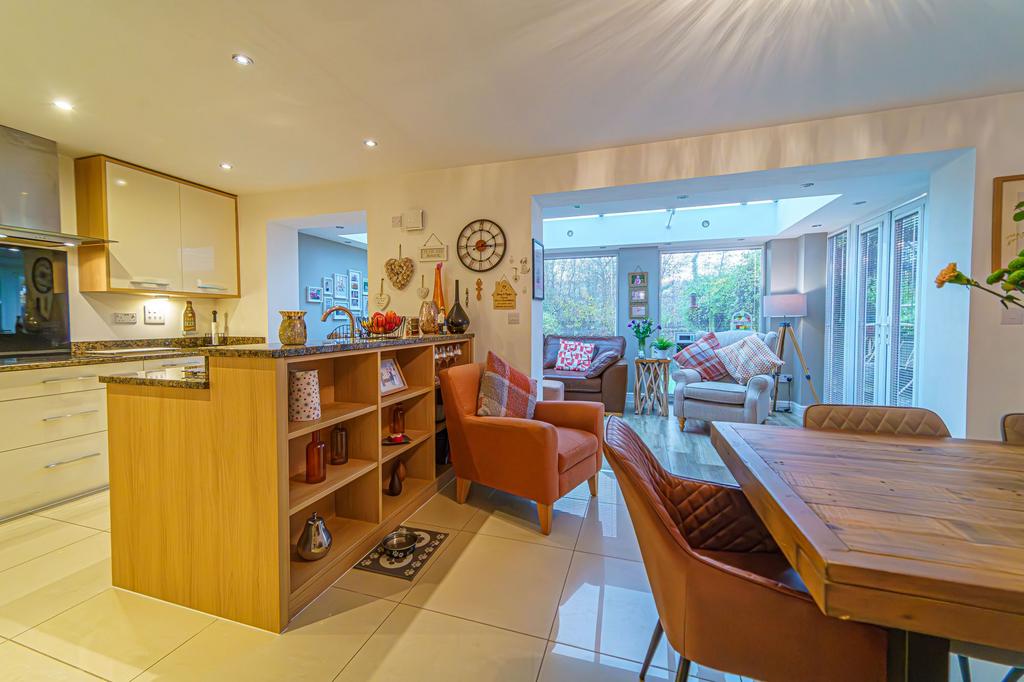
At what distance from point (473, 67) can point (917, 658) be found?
2613mm

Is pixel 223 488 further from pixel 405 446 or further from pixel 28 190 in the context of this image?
pixel 28 190

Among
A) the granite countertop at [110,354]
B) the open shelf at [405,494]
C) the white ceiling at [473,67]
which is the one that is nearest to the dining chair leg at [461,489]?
the open shelf at [405,494]

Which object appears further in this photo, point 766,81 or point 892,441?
point 766,81

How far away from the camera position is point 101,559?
2.05 metres

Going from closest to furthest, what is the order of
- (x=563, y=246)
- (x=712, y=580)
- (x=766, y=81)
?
(x=712, y=580) → (x=766, y=81) → (x=563, y=246)

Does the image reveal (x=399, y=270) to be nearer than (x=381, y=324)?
No

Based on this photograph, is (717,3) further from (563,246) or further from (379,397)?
(563,246)

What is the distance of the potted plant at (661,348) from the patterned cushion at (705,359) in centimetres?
30

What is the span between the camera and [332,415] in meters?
1.90

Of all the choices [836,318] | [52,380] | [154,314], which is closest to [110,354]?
[52,380]

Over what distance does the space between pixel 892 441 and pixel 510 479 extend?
1.72 meters

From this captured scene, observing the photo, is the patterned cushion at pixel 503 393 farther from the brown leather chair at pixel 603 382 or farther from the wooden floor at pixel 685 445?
the brown leather chair at pixel 603 382

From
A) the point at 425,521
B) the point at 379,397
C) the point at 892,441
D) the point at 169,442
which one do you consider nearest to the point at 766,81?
the point at 892,441

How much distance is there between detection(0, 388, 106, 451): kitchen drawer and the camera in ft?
7.89
